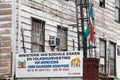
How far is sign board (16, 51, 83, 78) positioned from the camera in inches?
613

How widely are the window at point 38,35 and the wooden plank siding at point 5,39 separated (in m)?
1.55

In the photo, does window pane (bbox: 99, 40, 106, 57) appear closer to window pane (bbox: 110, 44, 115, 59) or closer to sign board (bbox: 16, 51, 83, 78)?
window pane (bbox: 110, 44, 115, 59)

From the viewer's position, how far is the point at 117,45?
25016 millimetres

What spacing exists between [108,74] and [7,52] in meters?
8.59

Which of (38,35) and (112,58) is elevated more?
(38,35)

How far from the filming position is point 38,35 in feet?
58.6

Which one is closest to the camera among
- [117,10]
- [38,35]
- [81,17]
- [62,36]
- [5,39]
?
[5,39]

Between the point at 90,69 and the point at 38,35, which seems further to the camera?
the point at 38,35

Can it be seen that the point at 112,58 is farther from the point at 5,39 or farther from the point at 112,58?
the point at 5,39

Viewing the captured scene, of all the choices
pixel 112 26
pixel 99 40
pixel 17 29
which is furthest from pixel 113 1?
pixel 17 29

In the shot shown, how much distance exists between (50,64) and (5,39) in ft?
6.66

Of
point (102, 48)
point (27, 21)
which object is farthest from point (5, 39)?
point (102, 48)

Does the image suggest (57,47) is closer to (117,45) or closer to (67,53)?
(67,53)

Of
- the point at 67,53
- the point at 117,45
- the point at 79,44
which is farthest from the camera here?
the point at 117,45
